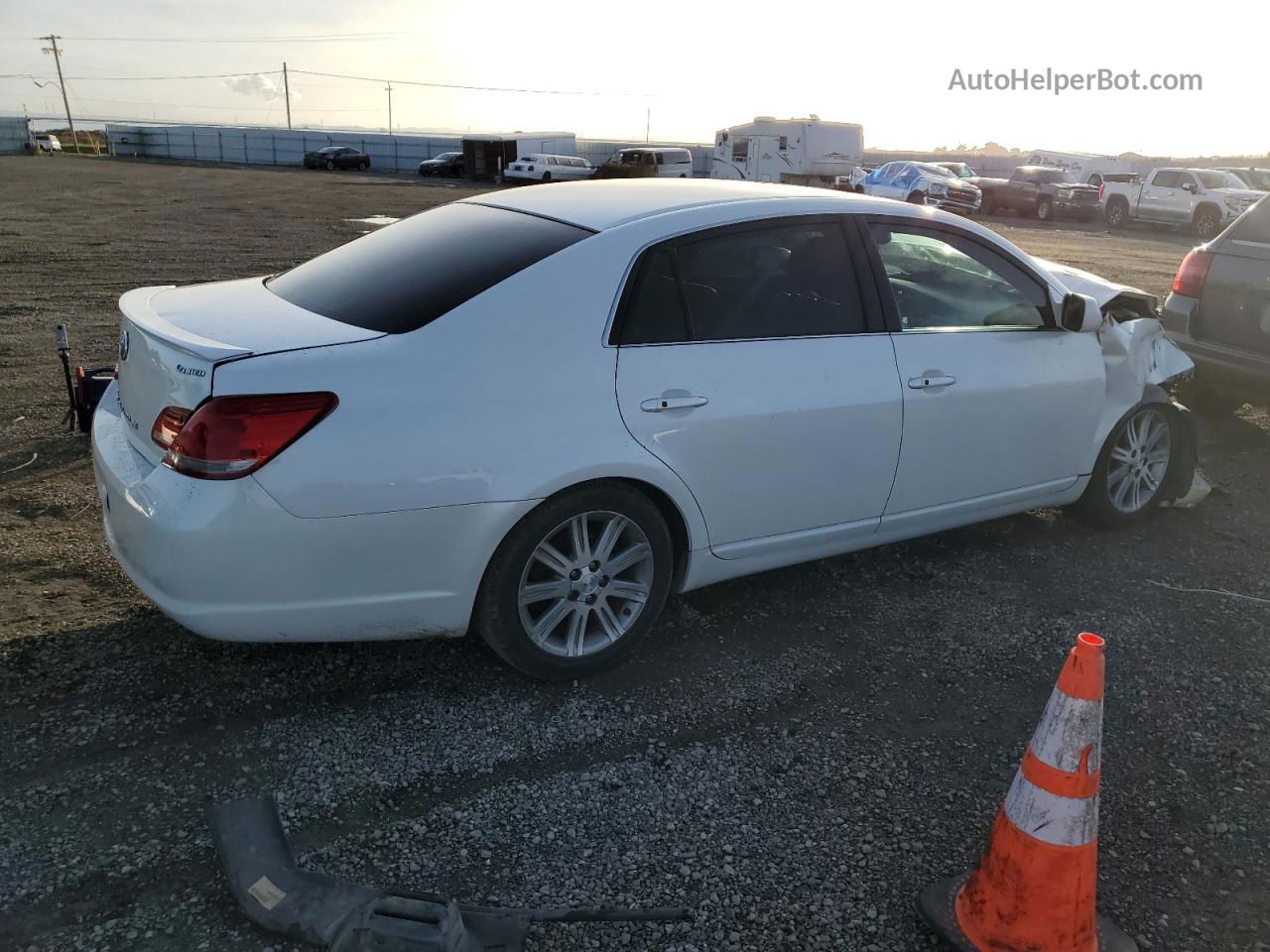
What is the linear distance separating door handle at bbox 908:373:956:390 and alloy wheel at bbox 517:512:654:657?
4.12ft

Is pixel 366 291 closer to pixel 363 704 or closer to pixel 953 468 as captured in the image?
pixel 363 704

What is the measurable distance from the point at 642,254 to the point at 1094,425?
98.0 inches

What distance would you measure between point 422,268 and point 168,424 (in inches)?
38.6

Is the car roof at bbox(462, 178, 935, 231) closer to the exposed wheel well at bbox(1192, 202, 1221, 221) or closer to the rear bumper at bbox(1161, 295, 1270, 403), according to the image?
the rear bumper at bbox(1161, 295, 1270, 403)

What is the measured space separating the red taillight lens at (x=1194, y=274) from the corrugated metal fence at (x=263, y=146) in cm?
5340

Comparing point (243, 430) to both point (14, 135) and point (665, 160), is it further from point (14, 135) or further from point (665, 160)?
point (14, 135)

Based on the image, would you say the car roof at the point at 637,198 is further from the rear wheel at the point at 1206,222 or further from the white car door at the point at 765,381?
the rear wheel at the point at 1206,222

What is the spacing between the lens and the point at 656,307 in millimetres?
3328

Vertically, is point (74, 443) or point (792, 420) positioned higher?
point (792, 420)

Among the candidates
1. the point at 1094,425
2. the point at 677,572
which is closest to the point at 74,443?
the point at 677,572

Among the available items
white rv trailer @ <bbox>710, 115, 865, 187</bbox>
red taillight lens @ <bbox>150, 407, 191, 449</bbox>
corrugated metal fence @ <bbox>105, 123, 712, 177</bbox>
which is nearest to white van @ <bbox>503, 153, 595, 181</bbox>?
white rv trailer @ <bbox>710, 115, 865, 187</bbox>

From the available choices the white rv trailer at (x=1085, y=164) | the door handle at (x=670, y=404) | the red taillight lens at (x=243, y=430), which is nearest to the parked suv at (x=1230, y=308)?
the door handle at (x=670, y=404)

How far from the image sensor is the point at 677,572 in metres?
3.57

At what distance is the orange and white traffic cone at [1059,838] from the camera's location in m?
2.27
